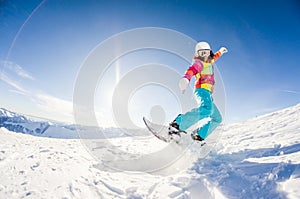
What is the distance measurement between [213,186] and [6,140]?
8.97 m

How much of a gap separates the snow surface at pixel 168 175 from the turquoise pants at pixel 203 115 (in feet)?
5.86

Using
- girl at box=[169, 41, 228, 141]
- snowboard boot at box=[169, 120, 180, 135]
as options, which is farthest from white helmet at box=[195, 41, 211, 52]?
snowboard boot at box=[169, 120, 180, 135]

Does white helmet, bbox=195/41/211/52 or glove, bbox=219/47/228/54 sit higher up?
glove, bbox=219/47/228/54

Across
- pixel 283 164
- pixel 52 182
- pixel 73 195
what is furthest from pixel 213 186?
pixel 52 182

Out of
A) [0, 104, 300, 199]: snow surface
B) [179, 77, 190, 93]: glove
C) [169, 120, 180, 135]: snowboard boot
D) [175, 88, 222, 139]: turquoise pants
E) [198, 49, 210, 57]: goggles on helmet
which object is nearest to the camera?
[179, 77, 190, 93]: glove

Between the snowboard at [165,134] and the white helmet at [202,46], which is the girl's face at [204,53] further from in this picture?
the snowboard at [165,134]

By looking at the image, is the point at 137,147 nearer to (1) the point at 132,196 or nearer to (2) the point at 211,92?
(1) the point at 132,196

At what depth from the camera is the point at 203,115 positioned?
381 centimetres

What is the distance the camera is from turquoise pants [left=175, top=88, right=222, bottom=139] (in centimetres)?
376

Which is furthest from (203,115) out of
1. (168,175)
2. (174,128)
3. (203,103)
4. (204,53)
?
(168,175)

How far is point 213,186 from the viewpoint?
15.6 ft

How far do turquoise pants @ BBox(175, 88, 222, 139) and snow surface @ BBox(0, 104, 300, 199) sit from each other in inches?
70.3

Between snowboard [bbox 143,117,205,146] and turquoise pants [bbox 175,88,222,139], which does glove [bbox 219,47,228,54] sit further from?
snowboard [bbox 143,117,205,146]

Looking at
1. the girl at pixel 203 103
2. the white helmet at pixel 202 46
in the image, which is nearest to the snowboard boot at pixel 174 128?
the girl at pixel 203 103
